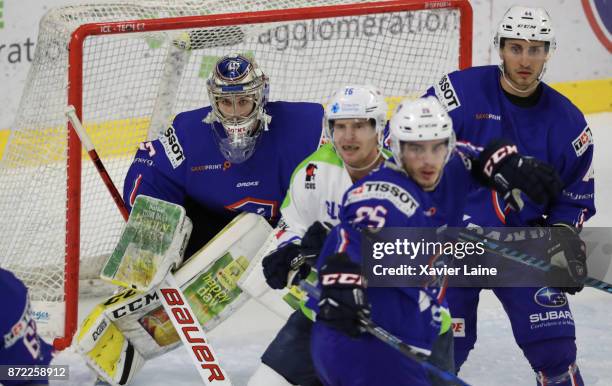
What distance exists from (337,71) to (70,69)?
1578 mm

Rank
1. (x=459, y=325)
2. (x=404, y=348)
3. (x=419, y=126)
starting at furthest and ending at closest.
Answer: (x=459, y=325)
(x=419, y=126)
(x=404, y=348)

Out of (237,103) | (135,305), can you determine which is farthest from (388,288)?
(135,305)

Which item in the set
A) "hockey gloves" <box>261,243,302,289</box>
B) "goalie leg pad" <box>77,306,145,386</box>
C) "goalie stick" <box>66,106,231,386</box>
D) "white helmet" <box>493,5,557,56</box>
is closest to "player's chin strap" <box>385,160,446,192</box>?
"hockey gloves" <box>261,243,302,289</box>

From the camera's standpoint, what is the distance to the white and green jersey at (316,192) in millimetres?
3531

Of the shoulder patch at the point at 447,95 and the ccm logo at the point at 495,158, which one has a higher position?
the shoulder patch at the point at 447,95

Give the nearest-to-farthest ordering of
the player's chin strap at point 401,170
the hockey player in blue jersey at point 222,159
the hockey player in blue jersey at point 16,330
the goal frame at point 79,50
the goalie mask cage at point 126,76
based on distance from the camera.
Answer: the hockey player in blue jersey at point 16,330
the player's chin strap at point 401,170
the hockey player in blue jersey at point 222,159
the goal frame at point 79,50
the goalie mask cage at point 126,76

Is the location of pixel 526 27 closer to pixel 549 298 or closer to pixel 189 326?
pixel 549 298

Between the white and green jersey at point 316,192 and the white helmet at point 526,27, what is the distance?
2.44 ft

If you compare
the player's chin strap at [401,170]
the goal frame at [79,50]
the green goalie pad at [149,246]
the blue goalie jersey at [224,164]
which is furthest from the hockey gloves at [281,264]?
the goal frame at [79,50]

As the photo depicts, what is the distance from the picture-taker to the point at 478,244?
4008 millimetres

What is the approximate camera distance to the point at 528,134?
400cm

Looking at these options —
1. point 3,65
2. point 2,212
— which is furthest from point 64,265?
point 3,65

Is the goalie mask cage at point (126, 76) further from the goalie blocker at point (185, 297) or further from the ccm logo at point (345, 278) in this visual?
the ccm logo at point (345, 278)

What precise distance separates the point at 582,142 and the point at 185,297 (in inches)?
55.8
